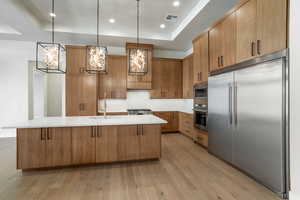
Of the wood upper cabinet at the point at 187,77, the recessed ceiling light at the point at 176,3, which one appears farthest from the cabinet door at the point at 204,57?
the wood upper cabinet at the point at 187,77

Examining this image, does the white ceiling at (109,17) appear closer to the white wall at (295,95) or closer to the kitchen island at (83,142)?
the kitchen island at (83,142)

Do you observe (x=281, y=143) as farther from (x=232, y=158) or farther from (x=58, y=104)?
(x=58, y=104)

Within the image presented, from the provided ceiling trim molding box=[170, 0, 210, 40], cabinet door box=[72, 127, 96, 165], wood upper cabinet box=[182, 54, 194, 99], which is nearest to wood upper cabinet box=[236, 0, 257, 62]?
ceiling trim molding box=[170, 0, 210, 40]

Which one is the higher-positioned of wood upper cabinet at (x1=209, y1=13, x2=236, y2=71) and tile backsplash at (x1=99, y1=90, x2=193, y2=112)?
wood upper cabinet at (x1=209, y1=13, x2=236, y2=71)

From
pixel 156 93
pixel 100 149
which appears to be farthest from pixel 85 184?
pixel 156 93

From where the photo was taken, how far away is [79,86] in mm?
4770

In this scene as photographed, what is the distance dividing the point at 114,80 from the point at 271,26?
4.29 meters

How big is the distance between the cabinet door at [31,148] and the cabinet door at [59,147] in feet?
0.31

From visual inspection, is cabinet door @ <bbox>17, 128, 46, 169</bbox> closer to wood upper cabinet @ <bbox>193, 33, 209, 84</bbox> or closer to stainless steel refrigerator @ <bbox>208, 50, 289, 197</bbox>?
stainless steel refrigerator @ <bbox>208, 50, 289, 197</bbox>

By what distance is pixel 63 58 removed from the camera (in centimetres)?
510

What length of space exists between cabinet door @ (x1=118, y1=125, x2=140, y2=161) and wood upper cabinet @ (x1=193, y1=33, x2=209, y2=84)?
218 cm

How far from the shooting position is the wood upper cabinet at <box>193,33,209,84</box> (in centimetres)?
367

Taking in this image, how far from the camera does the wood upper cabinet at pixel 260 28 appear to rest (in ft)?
6.40

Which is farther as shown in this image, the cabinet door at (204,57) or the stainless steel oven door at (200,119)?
the stainless steel oven door at (200,119)
